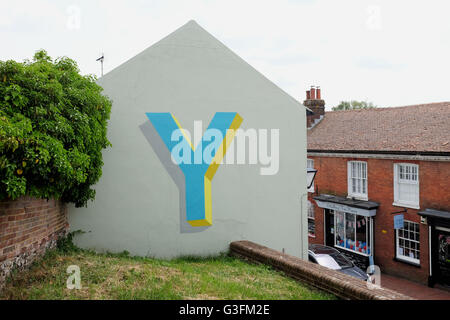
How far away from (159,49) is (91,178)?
4.25m

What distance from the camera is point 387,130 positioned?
18.7 meters

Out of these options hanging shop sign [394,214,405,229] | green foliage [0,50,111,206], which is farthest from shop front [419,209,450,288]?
green foliage [0,50,111,206]

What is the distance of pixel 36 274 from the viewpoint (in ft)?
20.4

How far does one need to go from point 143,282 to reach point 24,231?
7.53 feet

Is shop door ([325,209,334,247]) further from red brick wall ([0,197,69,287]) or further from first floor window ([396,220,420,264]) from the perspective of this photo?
red brick wall ([0,197,69,287])

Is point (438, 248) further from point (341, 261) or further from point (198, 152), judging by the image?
point (198, 152)

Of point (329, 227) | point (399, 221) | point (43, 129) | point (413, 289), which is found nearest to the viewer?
point (43, 129)

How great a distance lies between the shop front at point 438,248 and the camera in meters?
15.2

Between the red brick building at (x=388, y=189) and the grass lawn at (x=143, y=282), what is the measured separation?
10566 mm

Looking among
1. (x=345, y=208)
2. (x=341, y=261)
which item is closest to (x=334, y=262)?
(x=341, y=261)

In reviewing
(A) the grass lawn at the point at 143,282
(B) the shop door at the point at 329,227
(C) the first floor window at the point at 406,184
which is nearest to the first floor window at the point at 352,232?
(B) the shop door at the point at 329,227
